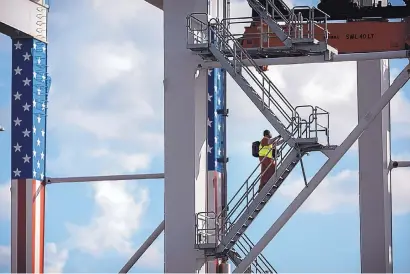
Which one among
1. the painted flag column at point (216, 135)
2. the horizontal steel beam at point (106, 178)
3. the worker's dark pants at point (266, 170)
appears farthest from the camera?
the painted flag column at point (216, 135)

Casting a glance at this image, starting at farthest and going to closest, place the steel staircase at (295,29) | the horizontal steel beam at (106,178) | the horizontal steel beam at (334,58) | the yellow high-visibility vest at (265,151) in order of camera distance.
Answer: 1. the horizontal steel beam at (106,178)
2. the yellow high-visibility vest at (265,151)
3. the horizontal steel beam at (334,58)
4. the steel staircase at (295,29)

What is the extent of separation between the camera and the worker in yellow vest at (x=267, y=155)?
28.9 m

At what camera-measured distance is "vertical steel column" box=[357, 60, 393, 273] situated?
99.2 feet

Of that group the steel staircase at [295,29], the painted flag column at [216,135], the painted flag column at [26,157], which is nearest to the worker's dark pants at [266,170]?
the steel staircase at [295,29]

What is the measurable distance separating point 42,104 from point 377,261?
11637 mm

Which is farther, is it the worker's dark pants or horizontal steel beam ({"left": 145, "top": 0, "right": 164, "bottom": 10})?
horizontal steel beam ({"left": 145, "top": 0, "right": 164, "bottom": 10})

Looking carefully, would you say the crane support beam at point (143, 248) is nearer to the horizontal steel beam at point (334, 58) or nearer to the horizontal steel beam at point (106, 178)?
the horizontal steel beam at point (106, 178)

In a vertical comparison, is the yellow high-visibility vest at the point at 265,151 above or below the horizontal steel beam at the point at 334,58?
below

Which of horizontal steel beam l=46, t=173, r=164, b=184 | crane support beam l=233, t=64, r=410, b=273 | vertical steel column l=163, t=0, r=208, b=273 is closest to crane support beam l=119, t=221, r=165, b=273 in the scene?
horizontal steel beam l=46, t=173, r=164, b=184

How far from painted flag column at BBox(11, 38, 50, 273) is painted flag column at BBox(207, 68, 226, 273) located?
524 cm

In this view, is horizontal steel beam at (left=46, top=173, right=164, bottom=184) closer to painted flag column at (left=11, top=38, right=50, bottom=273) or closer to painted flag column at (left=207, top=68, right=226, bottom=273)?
painted flag column at (left=11, top=38, right=50, bottom=273)

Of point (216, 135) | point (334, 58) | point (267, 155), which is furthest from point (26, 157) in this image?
point (334, 58)

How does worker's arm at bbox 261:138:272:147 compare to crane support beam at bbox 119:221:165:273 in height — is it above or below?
above

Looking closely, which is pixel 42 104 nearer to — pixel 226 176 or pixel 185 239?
pixel 226 176
